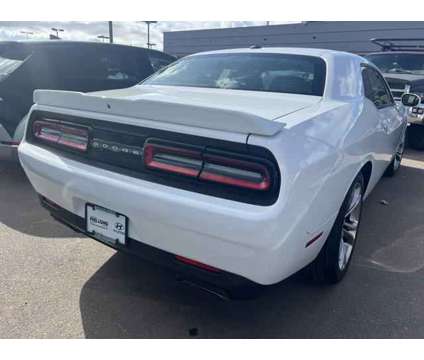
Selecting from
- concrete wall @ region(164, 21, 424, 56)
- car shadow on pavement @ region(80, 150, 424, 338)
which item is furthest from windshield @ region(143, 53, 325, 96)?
concrete wall @ region(164, 21, 424, 56)

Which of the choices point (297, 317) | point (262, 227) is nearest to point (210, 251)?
point (262, 227)

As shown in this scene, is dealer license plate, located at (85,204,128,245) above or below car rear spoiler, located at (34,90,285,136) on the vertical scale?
below

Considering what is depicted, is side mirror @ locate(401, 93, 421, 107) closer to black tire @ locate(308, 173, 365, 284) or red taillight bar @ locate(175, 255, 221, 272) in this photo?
black tire @ locate(308, 173, 365, 284)

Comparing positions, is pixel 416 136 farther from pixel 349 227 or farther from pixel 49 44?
pixel 49 44

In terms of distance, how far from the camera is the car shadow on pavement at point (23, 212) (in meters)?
3.22

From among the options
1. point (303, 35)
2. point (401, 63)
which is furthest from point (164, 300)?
point (303, 35)

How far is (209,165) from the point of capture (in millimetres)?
1709

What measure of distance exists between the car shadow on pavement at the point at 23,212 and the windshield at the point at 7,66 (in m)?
1.17

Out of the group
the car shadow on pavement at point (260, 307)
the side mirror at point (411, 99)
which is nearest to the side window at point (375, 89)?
the side mirror at point (411, 99)

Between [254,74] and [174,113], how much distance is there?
1.27 metres

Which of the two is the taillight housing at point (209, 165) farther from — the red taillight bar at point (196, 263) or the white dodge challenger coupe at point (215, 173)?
the red taillight bar at point (196, 263)

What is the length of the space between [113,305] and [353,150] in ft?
5.59

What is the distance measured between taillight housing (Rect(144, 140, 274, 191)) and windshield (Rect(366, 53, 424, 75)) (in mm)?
7360

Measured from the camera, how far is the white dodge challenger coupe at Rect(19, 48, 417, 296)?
1603mm
